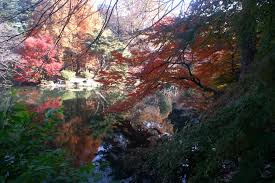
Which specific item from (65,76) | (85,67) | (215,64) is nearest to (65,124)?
(215,64)

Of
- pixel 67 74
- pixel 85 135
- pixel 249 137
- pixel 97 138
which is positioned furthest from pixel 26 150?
pixel 67 74

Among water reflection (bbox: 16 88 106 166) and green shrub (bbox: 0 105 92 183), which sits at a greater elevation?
green shrub (bbox: 0 105 92 183)

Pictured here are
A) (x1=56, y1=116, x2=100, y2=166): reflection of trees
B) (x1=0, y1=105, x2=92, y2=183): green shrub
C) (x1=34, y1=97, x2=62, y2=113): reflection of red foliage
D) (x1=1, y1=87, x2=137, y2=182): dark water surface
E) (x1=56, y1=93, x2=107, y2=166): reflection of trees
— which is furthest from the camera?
(x1=56, y1=93, x2=107, y2=166): reflection of trees

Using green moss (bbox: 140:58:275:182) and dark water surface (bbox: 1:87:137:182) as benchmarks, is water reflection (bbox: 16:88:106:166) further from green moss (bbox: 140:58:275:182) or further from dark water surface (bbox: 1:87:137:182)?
green moss (bbox: 140:58:275:182)

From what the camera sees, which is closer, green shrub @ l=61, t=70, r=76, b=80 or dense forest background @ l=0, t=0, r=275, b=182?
dense forest background @ l=0, t=0, r=275, b=182

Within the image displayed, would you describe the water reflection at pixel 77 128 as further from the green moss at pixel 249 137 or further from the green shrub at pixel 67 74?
the green shrub at pixel 67 74

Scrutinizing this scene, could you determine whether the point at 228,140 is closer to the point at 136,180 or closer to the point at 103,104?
the point at 136,180

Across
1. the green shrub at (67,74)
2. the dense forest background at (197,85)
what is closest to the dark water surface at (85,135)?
the dense forest background at (197,85)

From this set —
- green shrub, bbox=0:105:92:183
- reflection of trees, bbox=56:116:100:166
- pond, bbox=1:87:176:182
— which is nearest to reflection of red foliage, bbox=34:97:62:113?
pond, bbox=1:87:176:182

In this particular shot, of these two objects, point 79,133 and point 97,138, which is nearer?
point 97,138

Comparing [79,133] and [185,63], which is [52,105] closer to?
[185,63]

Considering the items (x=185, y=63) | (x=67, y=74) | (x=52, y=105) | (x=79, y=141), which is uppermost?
(x=185, y=63)

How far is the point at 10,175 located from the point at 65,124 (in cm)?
950

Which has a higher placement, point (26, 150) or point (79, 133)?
point (26, 150)
